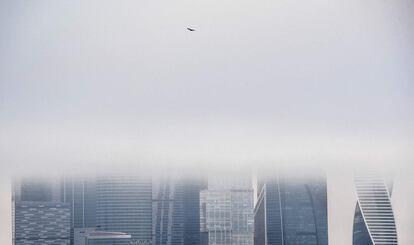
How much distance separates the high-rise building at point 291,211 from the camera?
2.72m

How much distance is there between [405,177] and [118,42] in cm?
139

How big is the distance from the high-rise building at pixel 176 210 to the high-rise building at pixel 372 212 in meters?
0.71

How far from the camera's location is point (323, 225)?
2.78 metres

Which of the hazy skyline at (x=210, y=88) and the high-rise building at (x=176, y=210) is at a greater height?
the hazy skyline at (x=210, y=88)

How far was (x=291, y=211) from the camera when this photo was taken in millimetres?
2758

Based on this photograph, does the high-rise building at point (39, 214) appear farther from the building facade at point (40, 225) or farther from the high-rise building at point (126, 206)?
the high-rise building at point (126, 206)

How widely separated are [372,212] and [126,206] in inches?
42.1

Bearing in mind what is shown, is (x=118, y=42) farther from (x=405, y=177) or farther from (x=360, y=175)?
(x=405, y=177)

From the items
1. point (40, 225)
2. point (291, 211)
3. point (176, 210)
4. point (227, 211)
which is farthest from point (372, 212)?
point (40, 225)

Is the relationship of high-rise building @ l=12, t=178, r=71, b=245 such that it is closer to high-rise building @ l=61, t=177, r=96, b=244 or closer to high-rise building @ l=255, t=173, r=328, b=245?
high-rise building @ l=61, t=177, r=96, b=244

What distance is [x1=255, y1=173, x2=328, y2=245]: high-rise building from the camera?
2725 mm

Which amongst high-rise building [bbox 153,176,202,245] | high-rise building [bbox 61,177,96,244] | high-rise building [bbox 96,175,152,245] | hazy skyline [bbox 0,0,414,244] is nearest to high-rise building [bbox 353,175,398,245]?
hazy skyline [bbox 0,0,414,244]

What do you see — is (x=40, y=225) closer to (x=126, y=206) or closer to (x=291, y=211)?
(x=126, y=206)

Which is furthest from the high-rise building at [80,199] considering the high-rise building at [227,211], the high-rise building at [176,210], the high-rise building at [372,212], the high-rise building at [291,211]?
the high-rise building at [372,212]
